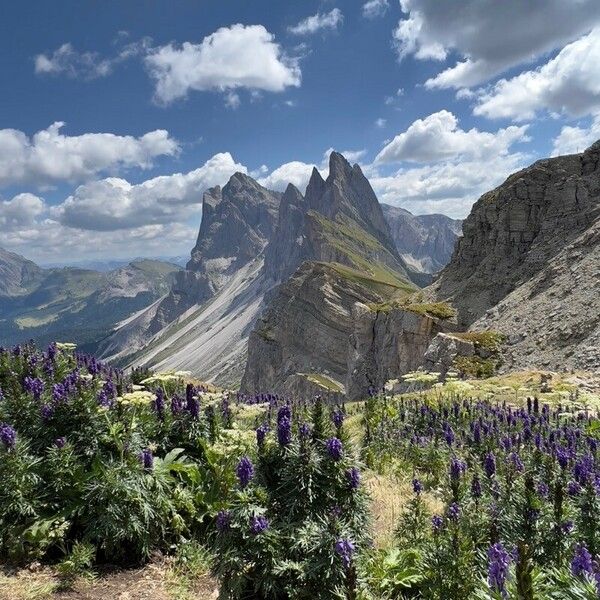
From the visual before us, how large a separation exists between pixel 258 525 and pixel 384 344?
265 ft

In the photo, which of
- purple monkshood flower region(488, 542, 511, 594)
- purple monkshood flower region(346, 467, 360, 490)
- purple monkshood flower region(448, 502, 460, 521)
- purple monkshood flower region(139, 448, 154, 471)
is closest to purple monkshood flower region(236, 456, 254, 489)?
purple monkshood flower region(346, 467, 360, 490)

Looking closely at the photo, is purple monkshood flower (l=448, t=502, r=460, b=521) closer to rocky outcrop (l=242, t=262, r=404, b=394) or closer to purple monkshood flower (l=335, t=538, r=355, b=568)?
purple monkshood flower (l=335, t=538, r=355, b=568)

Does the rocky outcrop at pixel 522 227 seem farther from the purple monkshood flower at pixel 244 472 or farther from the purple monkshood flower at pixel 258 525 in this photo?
the purple monkshood flower at pixel 258 525

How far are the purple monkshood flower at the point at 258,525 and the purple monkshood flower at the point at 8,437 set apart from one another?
4.60 meters

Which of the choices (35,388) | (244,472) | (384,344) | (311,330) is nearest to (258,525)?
(244,472)

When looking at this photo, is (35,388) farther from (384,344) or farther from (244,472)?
(384,344)

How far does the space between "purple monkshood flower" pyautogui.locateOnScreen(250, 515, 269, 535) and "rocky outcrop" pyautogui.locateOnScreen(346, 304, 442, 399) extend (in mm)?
55723

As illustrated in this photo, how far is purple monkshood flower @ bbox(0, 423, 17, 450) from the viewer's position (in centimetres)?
792

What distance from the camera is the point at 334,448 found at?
21.6 feet

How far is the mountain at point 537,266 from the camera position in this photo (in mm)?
51906

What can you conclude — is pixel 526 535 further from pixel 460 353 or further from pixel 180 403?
pixel 460 353

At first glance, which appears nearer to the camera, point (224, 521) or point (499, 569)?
point (499, 569)

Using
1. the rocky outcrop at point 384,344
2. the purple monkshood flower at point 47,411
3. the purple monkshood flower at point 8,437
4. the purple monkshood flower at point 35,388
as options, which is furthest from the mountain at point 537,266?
the purple monkshood flower at point 8,437

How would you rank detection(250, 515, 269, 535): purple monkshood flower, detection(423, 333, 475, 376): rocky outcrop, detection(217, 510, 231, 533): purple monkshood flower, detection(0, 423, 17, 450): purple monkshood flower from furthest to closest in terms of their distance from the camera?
detection(423, 333, 475, 376): rocky outcrop, detection(0, 423, 17, 450): purple monkshood flower, detection(217, 510, 231, 533): purple monkshood flower, detection(250, 515, 269, 535): purple monkshood flower
